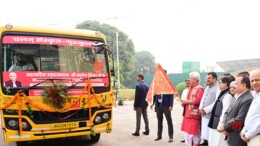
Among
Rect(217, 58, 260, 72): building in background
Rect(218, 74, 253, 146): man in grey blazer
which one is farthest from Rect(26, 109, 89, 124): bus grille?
Rect(217, 58, 260, 72): building in background

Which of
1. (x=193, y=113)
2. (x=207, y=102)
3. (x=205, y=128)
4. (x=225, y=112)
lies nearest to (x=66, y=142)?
(x=193, y=113)

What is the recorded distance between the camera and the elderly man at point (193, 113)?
16.0ft

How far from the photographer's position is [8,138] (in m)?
4.57

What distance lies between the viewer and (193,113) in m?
4.93

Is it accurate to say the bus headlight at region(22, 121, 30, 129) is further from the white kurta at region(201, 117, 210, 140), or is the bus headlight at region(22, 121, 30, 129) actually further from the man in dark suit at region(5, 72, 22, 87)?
the white kurta at region(201, 117, 210, 140)

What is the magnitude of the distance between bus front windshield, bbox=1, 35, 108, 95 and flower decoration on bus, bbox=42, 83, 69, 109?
0.19 m

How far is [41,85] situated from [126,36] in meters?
35.1

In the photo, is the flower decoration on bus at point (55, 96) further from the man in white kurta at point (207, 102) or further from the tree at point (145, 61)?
the tree at point (145, 61)

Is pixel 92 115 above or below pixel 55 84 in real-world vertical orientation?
below

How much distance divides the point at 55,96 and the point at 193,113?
8.65 ft

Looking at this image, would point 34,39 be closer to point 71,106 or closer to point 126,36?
point 71,106

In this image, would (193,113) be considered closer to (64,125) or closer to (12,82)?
(64,125)

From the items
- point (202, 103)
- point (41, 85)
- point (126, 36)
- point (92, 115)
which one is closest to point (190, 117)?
point (202, 103)

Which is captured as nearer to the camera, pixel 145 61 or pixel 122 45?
pixel 122 45
